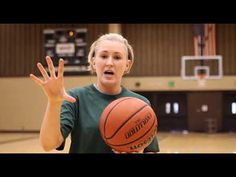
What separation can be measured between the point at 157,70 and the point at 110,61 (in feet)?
37.6

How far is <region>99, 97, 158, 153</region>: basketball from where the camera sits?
1848 millimetres

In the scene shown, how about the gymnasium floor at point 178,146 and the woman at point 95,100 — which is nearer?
the woman at point 95,100

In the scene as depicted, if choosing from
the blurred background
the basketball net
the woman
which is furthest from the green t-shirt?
the basketball net

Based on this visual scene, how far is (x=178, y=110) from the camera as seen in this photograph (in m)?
13.2

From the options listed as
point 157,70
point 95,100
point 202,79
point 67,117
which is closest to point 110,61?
point 95,100

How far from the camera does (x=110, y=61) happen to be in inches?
76.9

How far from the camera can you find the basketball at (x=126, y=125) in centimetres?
185

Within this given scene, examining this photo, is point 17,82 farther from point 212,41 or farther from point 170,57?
point 212,41

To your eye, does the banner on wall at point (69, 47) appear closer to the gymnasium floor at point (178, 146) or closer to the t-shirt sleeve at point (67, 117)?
the gymnasium floor at point (178, 146)

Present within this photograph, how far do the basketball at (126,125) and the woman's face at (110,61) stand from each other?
0.13 metres

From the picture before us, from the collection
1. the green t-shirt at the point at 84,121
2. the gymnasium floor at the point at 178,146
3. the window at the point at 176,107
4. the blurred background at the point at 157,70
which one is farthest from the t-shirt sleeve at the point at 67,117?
the window at the point at 176,107

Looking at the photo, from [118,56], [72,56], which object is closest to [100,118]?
[118,56]

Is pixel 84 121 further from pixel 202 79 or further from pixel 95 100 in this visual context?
pixel 202 79

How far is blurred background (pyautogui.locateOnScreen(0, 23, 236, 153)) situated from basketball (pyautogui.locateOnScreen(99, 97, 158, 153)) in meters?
10.8
